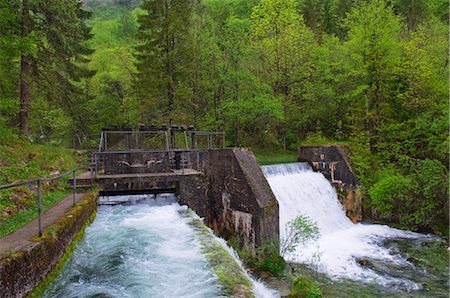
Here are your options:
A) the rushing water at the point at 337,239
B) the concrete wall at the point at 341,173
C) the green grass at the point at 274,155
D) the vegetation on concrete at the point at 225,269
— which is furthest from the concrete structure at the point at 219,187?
the green grass at the point at 274,155

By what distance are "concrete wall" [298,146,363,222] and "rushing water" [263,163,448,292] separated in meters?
0.43

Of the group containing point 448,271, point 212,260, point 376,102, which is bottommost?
point 448,271

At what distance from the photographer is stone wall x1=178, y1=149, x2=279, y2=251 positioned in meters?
12.0

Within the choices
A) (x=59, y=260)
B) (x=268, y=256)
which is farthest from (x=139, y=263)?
(x=268, y=256)

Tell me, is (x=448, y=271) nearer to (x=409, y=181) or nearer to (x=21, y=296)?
(x=409, y=181)

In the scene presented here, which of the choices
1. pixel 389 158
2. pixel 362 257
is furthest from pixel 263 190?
pixel 389 158

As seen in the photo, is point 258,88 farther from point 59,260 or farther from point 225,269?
point 59,260

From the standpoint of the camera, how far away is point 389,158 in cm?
2056

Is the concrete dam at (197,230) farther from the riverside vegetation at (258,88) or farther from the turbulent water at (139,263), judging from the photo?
the riverside vegetation at (258,88)

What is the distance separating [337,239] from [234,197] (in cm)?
561

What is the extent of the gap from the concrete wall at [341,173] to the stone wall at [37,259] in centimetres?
1401

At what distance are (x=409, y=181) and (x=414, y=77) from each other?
7.02m

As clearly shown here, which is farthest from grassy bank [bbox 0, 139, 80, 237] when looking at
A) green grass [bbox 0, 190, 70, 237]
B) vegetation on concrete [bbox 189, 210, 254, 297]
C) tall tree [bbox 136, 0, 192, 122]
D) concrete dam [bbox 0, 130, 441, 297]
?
tall tree [bbox 136, 0, 192, 122]

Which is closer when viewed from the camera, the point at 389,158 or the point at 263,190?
the point at 263,190
